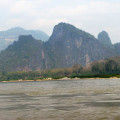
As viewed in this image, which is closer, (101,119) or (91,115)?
(101,119)

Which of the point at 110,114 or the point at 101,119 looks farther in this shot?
the point at 110,114

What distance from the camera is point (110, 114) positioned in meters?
24.1

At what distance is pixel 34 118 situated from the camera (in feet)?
77.2

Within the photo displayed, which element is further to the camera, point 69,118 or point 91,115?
point 91,115

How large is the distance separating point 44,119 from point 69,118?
2.35 meters

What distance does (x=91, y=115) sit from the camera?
2406cm

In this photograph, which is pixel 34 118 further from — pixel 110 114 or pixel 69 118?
pixel 110 114

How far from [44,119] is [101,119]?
5273mm

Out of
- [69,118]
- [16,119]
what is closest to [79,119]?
[69,118]

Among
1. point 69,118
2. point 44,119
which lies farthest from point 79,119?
point 44,119

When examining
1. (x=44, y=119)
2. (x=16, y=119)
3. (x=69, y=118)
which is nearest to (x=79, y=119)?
(x=69, y=118)

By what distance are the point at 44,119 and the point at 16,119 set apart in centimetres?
279

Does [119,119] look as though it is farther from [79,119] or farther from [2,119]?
[2,119]

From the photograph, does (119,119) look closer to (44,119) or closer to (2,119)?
(44,119)
